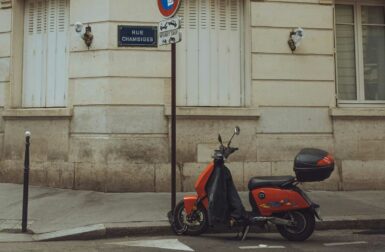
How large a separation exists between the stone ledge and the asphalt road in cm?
391

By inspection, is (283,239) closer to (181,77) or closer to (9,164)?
(181,77)

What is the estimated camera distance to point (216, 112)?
1005cm

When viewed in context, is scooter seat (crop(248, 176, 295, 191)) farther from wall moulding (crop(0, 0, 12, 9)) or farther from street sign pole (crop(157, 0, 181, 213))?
wall moulding (crop(0, 0, 12, 9))

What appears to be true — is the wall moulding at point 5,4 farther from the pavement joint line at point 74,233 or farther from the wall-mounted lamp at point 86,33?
the pavement joint line at point 74,233

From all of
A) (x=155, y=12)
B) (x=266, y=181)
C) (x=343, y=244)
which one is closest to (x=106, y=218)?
(x=266, y=181)

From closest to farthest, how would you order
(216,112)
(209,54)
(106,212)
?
(106,212), (216,112), (209,54)

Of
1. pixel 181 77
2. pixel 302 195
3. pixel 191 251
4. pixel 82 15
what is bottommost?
pixel 191 251

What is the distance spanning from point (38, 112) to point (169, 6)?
4206 millimetres

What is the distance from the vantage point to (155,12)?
32.8 feet

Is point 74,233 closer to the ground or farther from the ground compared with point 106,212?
closer to the ground

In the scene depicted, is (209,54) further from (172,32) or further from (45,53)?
(45,53)

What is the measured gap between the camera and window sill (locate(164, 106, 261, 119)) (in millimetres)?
9945

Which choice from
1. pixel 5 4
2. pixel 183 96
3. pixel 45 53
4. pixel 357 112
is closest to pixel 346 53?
pixel 357 112

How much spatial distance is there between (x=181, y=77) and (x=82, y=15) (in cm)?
234
